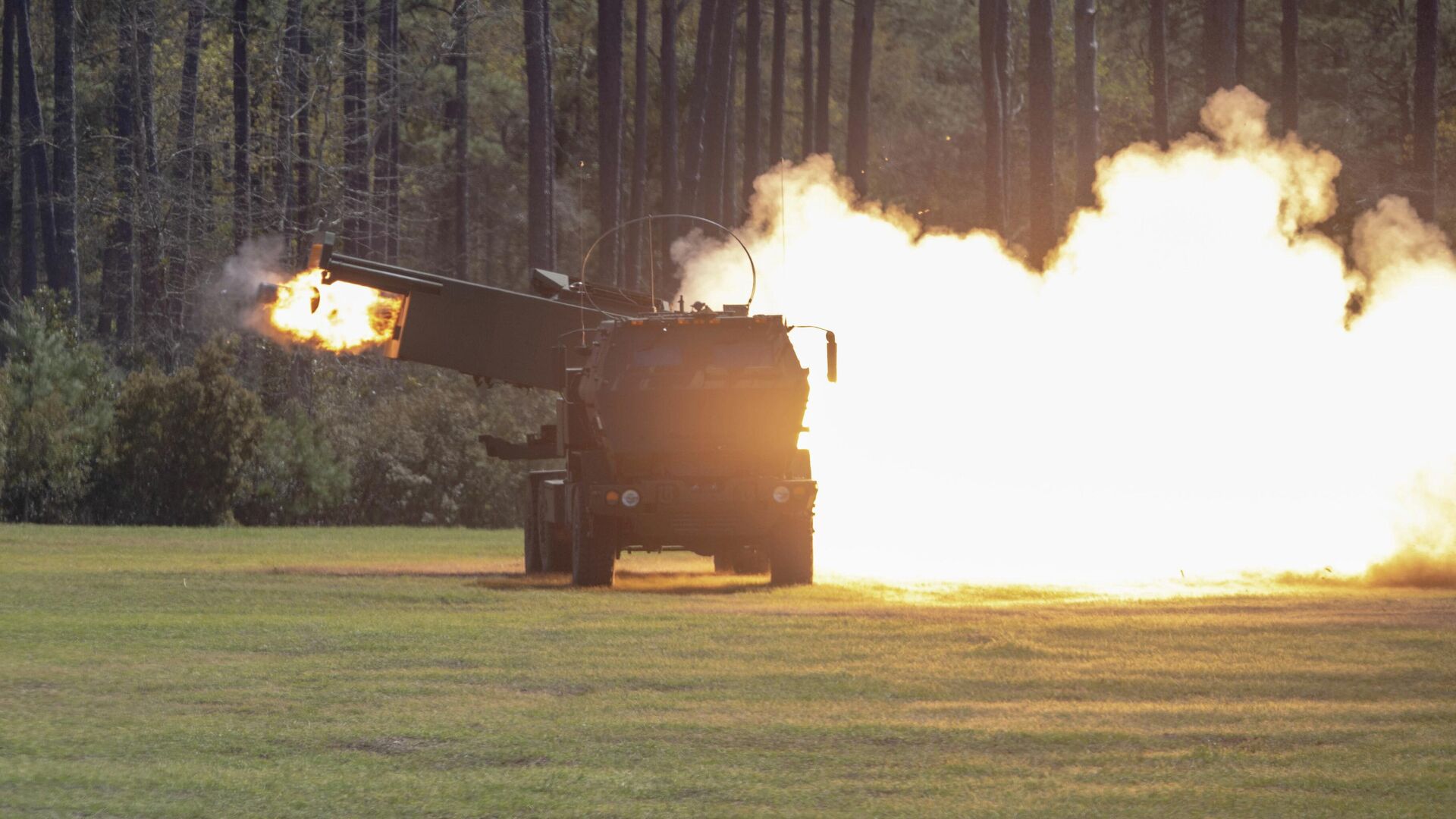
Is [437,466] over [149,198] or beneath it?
beneath

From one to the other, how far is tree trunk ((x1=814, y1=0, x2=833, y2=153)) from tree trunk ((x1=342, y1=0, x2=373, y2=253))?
15126mm

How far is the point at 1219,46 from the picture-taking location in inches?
1848

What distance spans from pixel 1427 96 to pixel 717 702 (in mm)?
40569

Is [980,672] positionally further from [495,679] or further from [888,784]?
[888,784]

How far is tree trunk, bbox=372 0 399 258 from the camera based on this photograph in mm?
60812

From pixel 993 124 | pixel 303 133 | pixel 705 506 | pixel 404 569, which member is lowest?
pixel 404 569


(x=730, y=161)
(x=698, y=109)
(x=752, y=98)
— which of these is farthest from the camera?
(x=730, y=161)

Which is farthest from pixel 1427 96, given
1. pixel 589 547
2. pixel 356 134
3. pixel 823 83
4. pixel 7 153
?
pixel 7 153

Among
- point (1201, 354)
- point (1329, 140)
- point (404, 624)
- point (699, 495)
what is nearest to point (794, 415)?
point (699, 495)

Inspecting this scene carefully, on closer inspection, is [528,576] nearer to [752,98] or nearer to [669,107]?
[669,107]

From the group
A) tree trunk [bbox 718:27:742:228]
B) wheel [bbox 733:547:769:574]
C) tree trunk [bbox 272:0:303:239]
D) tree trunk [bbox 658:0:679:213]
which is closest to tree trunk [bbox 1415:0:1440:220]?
tree trunk [bbox 718:27:742:228]

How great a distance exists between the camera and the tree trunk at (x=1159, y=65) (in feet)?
175

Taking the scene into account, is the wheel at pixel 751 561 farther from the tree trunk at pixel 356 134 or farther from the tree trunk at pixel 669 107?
the tree trunk at pixel 669 107

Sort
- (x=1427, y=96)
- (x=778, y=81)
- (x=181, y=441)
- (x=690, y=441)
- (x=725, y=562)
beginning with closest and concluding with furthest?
(x=690, y=441) < (x=725, y=562) < (x=181, y=441) < (x=1427, y=96) < (x=778, y=81)
